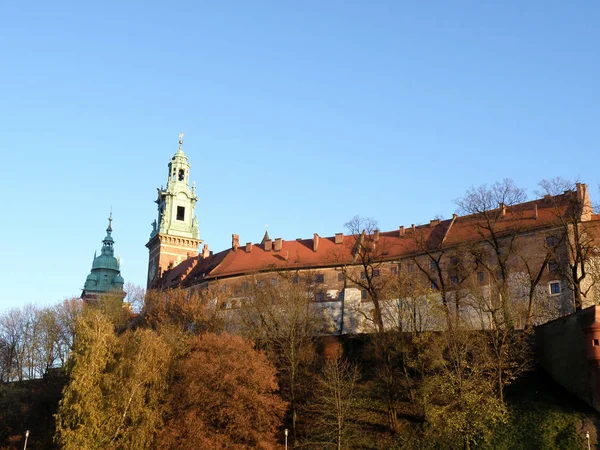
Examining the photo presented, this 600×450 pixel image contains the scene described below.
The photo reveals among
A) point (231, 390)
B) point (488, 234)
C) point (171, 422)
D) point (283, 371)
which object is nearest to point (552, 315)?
point (488, 234)

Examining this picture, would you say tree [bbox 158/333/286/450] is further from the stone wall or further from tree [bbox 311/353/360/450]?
the stone wall

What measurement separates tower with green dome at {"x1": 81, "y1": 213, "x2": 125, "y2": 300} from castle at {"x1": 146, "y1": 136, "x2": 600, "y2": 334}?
11.2m

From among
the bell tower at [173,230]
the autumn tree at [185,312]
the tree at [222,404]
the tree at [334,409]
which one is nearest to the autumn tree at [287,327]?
the tree at [334,409]

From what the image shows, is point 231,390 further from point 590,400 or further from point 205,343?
point 590,400

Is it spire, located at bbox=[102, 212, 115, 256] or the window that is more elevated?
spire, located at bbox=[102, 212, 115, 256]

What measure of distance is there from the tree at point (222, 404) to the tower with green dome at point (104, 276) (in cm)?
5801

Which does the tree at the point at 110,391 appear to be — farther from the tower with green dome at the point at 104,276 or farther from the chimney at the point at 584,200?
the tower with green dome at the point at 104,276

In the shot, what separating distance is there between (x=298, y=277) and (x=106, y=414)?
32.2 m

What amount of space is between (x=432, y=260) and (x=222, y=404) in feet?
83.7

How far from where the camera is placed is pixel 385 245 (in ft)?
223

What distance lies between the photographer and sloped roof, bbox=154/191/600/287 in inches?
2276

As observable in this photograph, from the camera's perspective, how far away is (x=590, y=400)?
3788cm

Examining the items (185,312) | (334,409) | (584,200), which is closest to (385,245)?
(584,200)

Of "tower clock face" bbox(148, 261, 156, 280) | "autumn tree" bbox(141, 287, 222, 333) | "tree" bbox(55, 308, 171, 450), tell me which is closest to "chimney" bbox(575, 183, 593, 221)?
"autumn tree" bbox(141, 287, 222, 333)
